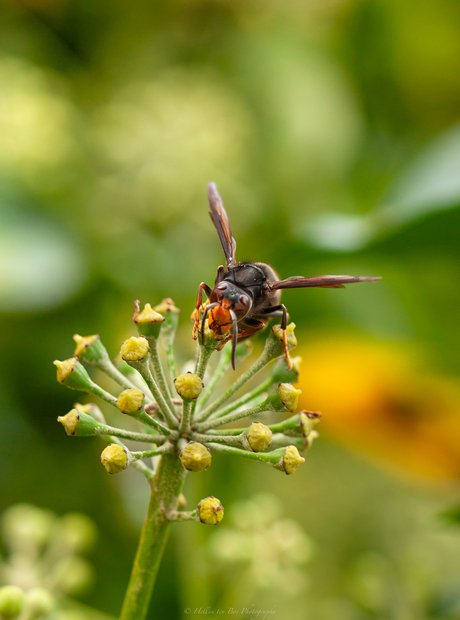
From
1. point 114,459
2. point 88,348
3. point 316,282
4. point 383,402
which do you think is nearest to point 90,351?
point 88,348

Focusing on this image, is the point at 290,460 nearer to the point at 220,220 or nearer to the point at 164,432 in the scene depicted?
the point at 164,432

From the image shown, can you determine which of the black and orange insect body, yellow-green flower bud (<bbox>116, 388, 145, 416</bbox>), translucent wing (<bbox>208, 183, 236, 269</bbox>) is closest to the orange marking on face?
the black and orange insect body

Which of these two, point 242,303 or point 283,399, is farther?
point 242,303

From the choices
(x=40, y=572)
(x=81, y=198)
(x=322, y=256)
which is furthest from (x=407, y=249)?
(x=81, y=198)

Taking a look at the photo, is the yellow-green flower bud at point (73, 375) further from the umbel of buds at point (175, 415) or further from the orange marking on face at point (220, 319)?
the orange marking on face at point (220, 319)

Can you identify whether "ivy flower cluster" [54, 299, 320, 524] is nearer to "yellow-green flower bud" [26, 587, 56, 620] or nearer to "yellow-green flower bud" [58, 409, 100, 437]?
"yellow-green flower bud" [58, 409, 100, 437]
